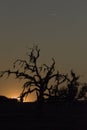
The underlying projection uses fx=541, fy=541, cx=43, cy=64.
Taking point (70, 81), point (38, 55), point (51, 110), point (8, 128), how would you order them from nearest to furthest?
1. point (8, 128)
2. point (38, 55)
3. point (70, 81)
4. point (51, 110)

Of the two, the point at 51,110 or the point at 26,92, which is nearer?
the point at 26,92

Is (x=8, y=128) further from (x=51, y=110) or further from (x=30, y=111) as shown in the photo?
(x=51, y=110)

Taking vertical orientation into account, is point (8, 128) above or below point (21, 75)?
below

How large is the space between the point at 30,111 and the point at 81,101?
15.7 m

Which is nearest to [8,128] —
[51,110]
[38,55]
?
[38,55]

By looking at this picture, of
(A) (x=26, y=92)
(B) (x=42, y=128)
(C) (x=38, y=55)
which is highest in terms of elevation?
(C) (x=38, y=55)

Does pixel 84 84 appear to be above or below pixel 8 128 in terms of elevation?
above

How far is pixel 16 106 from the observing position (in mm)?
68688

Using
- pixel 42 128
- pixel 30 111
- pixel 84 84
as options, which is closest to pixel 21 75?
pixel 30 111

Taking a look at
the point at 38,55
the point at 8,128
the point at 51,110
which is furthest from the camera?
the point at 51,110

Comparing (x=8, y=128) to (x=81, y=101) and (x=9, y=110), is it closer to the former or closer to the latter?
(x=9, y=110)

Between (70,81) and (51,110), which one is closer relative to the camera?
(70,81)

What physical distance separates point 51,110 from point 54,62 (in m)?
10.8

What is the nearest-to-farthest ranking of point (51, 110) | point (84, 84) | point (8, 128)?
point (8, 128) < point (51, 110) < point (84, 84)
